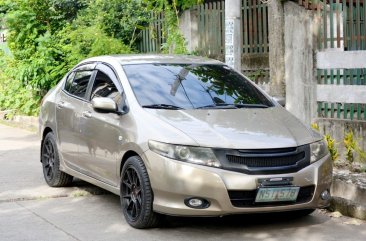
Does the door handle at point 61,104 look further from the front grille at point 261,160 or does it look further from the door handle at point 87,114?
the front grille at point 261,160

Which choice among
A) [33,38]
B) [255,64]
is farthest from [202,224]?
[33,38]

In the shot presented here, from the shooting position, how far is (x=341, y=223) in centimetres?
705

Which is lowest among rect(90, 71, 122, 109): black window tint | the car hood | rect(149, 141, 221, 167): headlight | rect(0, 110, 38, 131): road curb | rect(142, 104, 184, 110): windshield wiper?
rect(0, 110, 38, 131): road curb

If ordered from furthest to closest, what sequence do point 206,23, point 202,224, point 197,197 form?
point 206,23, point 202,224, point 197,197

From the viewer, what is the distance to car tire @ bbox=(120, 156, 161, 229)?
21.3 feet

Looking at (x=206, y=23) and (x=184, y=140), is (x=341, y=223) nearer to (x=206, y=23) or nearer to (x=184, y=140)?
(x=184, y=140)

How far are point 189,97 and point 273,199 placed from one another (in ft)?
5.11

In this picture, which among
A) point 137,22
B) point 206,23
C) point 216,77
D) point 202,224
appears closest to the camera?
point 202,224

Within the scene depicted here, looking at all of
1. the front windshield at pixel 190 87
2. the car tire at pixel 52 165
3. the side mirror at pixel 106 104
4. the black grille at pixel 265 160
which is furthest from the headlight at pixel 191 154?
the car tire at pixel 52 165

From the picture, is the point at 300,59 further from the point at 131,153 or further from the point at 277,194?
the point at 277,194

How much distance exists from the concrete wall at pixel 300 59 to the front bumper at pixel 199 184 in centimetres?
390

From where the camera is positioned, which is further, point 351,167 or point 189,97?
point 351,167

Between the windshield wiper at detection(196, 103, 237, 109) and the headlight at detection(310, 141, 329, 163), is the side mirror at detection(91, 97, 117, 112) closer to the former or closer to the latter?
the windshield wiper at detection(196, 103, 237, 109)

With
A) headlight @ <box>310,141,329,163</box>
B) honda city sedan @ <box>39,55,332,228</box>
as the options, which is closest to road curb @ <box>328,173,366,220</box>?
honda city sedan @ <box>39,55,332,228</box>
